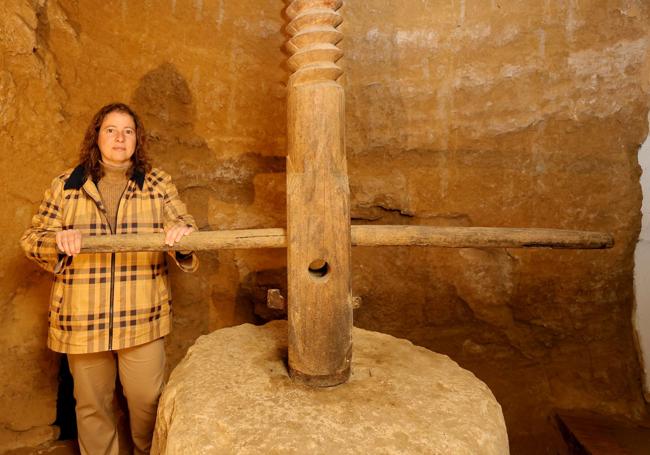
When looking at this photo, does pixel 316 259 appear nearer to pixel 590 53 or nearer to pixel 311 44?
pixel 311 44

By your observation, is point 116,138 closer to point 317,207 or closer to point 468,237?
point 317,207

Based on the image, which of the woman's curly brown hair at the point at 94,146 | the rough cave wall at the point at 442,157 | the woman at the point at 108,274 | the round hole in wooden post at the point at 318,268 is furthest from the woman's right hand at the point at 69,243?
the rough cave wall at the point at 442,157

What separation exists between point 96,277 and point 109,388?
663mm

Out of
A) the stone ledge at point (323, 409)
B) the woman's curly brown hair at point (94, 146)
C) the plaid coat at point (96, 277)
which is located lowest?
the stone ledge at point (323, 409)

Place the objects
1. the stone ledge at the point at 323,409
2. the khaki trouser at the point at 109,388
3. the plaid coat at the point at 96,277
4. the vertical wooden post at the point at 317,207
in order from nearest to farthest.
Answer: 1. the stone ledge at the point at 323,409
2. the vertical wooden post at the point at 317,207
3. the plaid coat at the point at 96,277
4. the khaki trouser at the point at 109,388

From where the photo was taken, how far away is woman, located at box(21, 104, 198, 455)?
2025mm

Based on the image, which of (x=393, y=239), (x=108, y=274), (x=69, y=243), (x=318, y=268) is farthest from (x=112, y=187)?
(x=393, y=239)

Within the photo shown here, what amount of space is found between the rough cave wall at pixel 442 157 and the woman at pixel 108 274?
0.64 meters

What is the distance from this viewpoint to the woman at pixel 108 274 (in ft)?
6.64

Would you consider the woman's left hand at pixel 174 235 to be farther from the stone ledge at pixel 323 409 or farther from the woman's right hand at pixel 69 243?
the stone ledge at pixel 323 409

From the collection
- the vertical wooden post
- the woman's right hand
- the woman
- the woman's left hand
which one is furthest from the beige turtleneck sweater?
the vertical wooden post

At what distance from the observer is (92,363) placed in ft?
7.13

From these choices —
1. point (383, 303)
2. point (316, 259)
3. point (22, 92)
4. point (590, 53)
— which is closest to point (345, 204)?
point (316, 259)

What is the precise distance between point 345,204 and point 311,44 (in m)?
0.64
